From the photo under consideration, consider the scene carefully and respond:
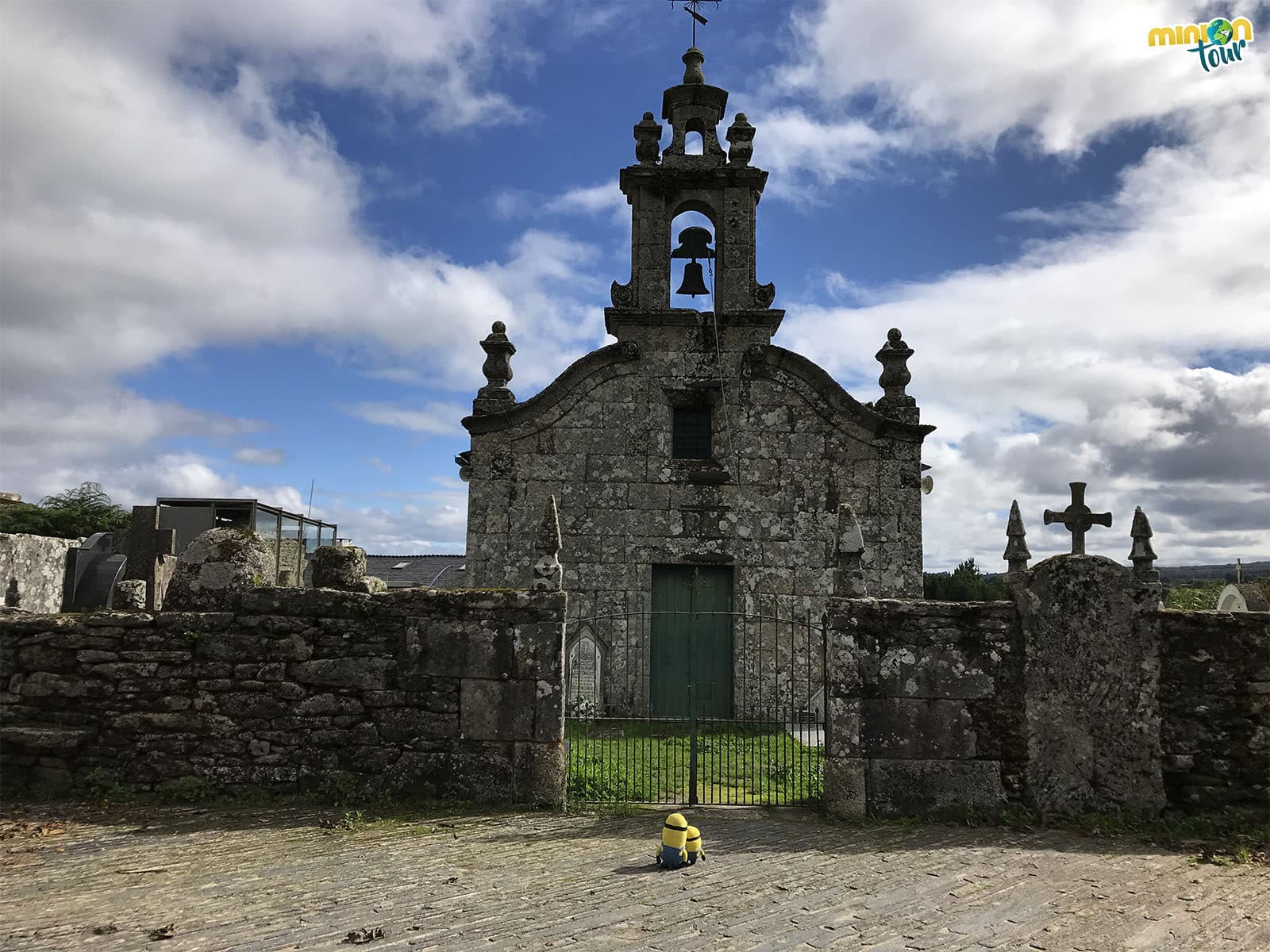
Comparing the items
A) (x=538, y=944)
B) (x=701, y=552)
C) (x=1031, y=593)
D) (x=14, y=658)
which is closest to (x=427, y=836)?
(x=538, y=944)

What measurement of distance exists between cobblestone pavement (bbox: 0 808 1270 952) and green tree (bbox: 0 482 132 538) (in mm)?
24484

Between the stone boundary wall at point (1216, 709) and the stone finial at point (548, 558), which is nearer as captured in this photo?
the stone boundary wall at point (1216, 709)

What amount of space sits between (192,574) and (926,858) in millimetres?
6492

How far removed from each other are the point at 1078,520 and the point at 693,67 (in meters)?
9.65

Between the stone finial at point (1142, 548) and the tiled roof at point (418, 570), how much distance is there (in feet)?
66.6

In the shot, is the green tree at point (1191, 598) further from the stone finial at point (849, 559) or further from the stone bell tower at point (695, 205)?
the stone finial at point (849, 559)

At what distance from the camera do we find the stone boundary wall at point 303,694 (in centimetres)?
679

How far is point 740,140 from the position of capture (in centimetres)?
1289

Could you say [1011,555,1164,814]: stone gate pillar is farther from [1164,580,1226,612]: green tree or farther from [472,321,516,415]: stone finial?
[1164,580,1226,612]: green tree

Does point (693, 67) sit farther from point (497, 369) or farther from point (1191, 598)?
point (1191, 598)

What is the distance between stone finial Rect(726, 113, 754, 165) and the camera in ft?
41.8

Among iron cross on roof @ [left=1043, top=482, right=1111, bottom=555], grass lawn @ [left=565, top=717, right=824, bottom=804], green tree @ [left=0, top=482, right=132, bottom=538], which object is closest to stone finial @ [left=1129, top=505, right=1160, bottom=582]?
iron cross on roof @ [left=1043, top=482, right=1111, bottom=555]

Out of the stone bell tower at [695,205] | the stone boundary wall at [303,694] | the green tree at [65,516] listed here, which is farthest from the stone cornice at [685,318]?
the green tree at [65,516]

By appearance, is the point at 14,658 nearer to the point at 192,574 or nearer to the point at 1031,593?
the point at 192,574
